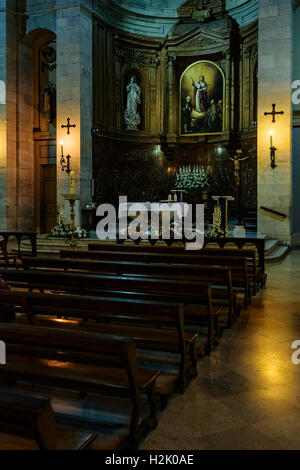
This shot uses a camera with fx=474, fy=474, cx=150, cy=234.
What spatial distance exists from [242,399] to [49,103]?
15.7m

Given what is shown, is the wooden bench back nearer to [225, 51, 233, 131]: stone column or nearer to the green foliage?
the green foliage

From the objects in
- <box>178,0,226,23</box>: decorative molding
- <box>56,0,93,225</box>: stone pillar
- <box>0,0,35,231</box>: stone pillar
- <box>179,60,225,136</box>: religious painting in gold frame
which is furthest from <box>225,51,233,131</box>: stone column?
<box>0,0,35,231</box>: stone pillar

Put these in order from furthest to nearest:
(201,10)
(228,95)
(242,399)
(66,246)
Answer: (201,10) → (228,95) → (66,246) → (242,399)

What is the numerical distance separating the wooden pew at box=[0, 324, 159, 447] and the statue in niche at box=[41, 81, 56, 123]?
1535 centimetres

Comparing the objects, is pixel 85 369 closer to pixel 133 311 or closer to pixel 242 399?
pixel 133 311

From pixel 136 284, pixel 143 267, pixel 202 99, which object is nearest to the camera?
pixel 136 284

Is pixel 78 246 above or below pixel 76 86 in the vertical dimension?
below

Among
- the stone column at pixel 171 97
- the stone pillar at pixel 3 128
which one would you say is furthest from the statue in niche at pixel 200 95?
the stone pillar at pixel 3 128

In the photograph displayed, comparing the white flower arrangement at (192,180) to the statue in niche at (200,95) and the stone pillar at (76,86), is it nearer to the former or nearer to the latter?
the statue in niche at (200,95)

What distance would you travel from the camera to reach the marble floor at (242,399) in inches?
122

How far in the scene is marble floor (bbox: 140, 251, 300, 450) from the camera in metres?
3.09

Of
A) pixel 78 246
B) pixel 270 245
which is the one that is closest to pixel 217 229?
pixel 270 245

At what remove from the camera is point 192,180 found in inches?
689
